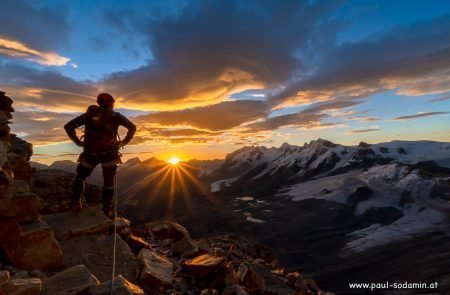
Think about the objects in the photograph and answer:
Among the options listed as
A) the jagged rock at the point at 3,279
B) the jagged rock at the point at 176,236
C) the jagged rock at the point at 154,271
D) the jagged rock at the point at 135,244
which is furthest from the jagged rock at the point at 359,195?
the jagged rock at the point at 3,279

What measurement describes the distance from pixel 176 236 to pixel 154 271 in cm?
400

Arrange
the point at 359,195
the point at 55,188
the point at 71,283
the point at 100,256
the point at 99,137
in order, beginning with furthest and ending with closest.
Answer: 1. the point at 359,195
2. the point at 55,188
3. the point at 99,137
4. the point at 100,256
5. the point at 71,283

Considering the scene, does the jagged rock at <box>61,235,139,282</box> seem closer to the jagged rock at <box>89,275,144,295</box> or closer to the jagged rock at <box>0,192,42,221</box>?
the jagged rock at <box>0,192,42,221</box>

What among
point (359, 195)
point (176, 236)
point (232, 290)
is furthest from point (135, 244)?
point (359, 195)

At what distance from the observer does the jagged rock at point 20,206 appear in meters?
7.42

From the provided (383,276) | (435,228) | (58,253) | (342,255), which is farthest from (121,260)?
(435,228)

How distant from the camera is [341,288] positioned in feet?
254

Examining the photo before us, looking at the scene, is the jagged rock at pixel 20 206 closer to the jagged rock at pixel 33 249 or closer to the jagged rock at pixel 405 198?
the jagged rock at pixel 33 249

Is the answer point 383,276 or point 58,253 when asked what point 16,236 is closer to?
point 58,253

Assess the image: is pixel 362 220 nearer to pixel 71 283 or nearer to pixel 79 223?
pixel 79 223

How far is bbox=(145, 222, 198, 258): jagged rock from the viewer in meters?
10.9

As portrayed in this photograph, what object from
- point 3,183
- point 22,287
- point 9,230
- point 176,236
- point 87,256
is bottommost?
point 176,236

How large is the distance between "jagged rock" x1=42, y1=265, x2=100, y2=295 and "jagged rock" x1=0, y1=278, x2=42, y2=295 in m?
0.34

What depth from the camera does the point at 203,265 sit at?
909cm
